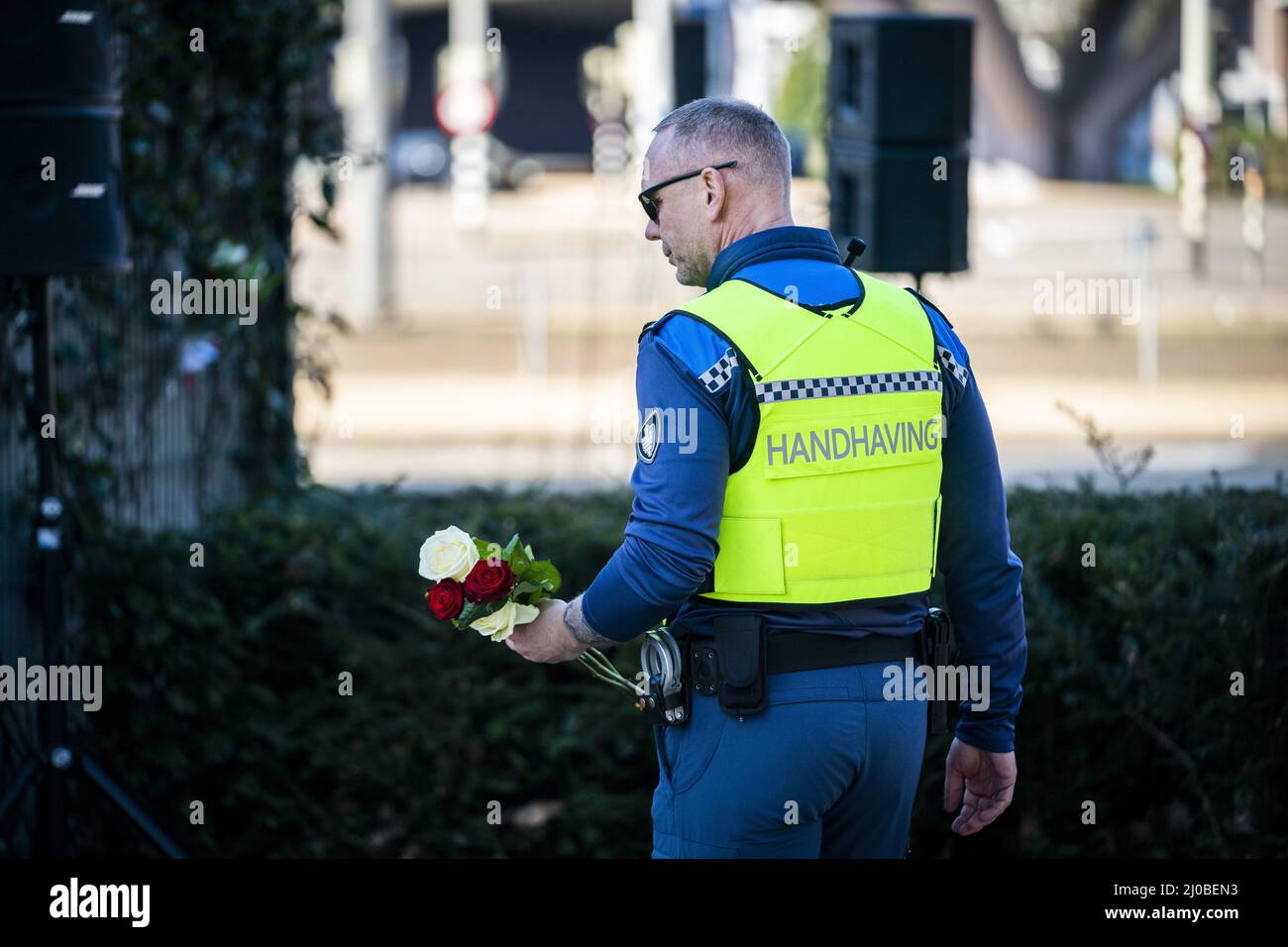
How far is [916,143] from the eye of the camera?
18.7 feet

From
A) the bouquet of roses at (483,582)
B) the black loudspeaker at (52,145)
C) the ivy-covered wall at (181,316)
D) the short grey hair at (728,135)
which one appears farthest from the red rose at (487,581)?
the ivy-covered wall at (181,316)

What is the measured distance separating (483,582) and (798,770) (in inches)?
25.5

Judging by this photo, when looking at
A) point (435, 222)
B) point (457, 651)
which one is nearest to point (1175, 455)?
point (457, 651)

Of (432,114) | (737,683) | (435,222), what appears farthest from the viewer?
(432,114)

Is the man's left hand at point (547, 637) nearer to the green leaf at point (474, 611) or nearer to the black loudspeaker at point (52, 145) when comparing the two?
the green leaf at point (474, 611)

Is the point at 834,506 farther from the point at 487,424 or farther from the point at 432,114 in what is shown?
the point at 432,114

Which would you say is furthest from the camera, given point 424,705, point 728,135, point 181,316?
point 181,316

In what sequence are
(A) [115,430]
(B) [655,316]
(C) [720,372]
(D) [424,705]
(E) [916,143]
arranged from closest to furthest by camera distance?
(C) [720,372] → (D) [424,705] → (E) [916,143] → (A) [115,430] → (B) [655,316]

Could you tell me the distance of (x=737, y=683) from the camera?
117 inches

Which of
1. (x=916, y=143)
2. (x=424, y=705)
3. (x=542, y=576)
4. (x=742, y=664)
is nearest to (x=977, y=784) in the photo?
(x=742, y=664)

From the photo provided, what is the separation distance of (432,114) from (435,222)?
22.1 meters

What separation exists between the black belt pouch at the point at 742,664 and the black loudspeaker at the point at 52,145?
7.79 feet

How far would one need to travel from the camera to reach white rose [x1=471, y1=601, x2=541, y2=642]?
122 inches

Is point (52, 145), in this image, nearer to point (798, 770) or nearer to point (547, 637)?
point (547, 637)
